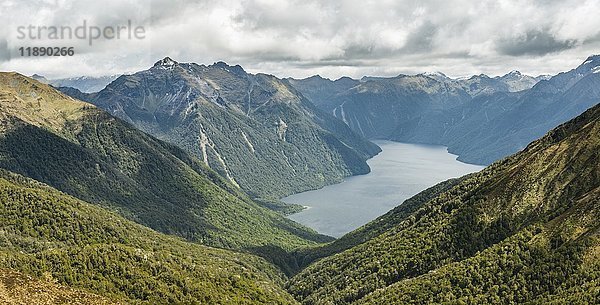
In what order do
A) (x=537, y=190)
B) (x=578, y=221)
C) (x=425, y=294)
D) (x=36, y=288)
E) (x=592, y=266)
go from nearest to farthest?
(x=36, y=288) → (x=592, y=266) → (x=578, y=221) → (x=425, y=294) → (x=537, y=190)

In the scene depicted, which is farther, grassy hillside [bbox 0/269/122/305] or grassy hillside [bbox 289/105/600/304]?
grassy hillside [bbox 289/105/600/304]

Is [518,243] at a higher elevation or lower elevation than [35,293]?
higher

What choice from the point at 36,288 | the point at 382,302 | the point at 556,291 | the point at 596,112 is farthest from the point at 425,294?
the point at 36,288

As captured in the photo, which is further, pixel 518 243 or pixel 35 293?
pixel 518 243

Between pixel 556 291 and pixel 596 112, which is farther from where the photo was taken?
pixel 596 112

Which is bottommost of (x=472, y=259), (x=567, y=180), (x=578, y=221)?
(x=472, y=259)

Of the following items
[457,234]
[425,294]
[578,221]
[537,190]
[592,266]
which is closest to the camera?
[592,266]

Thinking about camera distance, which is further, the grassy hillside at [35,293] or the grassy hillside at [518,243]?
the grassy hillside at [518,243]

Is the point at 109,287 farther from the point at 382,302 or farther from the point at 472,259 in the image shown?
the point at 472,259
